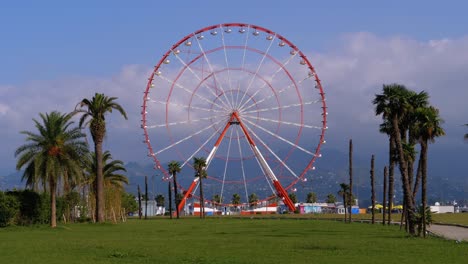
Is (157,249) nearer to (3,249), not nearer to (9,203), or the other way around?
(3,249)

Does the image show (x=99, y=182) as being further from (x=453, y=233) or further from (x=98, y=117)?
(x=453, y=233)

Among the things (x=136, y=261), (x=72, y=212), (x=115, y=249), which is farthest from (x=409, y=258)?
(x=72, y=212)

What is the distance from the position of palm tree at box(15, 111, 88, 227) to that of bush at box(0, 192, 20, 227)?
2809 mm

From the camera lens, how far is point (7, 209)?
228 ft

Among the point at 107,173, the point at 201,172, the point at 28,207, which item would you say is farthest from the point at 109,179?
the point at 201,172

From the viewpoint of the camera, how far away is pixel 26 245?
1718 inches

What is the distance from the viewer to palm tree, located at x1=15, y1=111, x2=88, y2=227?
72.2m

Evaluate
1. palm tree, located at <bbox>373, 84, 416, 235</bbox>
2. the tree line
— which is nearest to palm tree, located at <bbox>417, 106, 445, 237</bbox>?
palm tree, located at <bbox>373, 84, 416, 235</bbox>

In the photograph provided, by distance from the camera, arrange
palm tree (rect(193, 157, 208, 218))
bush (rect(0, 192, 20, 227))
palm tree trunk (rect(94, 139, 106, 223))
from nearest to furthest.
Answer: bush (rect(0, 192, 20, 227))
palm tree trunk (rect(94, 139, 106, 223))
palm tree (rect(193, 157, 208, 218))

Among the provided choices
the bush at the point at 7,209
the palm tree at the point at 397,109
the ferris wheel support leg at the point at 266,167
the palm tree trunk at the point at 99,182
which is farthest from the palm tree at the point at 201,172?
the palm tree at the point at 397,109

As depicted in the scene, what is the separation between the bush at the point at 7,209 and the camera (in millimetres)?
69375

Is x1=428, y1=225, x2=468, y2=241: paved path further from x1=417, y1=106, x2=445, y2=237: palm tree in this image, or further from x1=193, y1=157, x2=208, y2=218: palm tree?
x1=193, y1=157, x2=208, y2=218: palm tree

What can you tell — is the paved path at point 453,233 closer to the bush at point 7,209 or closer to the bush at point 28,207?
the bush at point 7,209

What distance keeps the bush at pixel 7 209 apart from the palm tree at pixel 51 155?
111 inches
